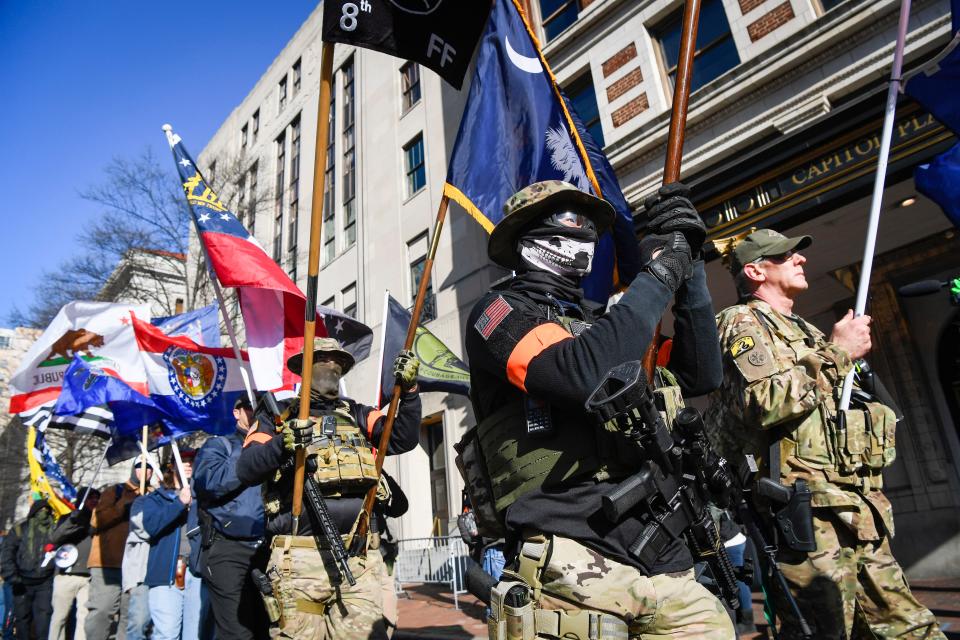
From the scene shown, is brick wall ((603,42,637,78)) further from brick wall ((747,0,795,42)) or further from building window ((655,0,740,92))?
brick wall ((747,0,795,42))

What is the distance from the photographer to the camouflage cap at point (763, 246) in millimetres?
3535

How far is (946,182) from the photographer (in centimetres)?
416

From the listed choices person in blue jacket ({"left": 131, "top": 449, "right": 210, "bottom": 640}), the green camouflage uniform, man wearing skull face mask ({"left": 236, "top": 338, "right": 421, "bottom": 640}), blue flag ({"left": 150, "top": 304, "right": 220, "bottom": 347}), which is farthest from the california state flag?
the green camouflage uniform

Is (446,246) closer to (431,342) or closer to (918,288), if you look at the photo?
(431,342)

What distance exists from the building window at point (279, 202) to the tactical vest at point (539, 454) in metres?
22.5

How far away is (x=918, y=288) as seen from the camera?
350cm

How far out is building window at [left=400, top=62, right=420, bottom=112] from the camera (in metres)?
18.3

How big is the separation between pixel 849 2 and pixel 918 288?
656cm

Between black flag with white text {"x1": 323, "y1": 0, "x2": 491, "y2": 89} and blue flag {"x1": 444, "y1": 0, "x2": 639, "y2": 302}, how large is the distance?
43cm

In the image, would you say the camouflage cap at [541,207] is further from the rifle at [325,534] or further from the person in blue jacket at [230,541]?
the person in blue jacket at [230,541]

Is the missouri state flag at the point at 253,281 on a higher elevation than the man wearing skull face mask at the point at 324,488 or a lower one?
higher

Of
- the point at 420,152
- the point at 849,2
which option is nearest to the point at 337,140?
the point at 420,152

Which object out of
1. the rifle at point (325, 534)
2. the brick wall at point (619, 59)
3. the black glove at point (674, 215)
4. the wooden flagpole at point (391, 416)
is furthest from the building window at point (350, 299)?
the black glove at point (674, 215)

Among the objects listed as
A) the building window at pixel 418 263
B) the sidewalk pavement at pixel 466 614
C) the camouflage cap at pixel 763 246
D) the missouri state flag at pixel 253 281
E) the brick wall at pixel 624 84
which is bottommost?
the sidewalk pavement at pixel 466 614
